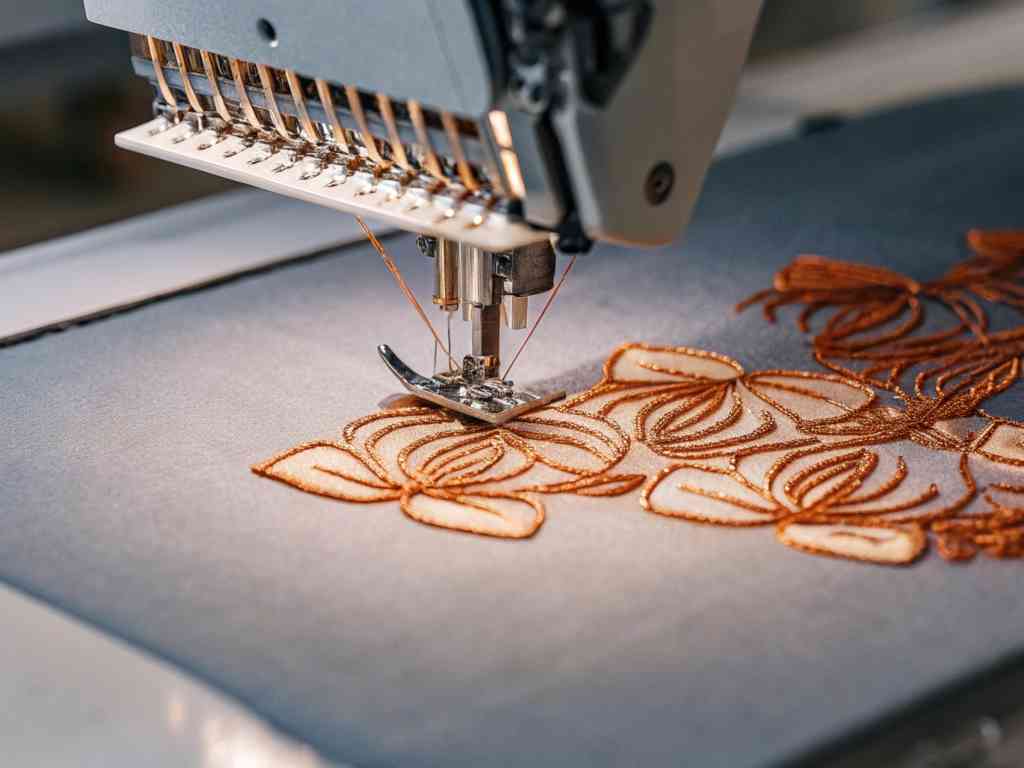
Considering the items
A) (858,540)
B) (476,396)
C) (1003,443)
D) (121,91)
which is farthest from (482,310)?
(121,91)

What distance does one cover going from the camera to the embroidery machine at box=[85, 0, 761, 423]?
1399mm

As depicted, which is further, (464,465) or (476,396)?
(476,396)

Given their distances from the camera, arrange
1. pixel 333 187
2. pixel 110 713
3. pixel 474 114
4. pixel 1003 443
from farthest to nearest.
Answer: pixel 1003 443
pixel 333 187
pixel 474 114
pixel 110 713

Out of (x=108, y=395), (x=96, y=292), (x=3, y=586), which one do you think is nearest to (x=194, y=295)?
(x=96, y=292)

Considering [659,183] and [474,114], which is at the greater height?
[474,114]

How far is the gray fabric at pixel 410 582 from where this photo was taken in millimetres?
1246

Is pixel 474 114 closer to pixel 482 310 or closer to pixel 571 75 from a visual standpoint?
pixel 571 75

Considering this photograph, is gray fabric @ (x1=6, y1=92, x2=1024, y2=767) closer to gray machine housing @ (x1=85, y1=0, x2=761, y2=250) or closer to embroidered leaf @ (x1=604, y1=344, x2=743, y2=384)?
embroidered leaf @ (x1=604, y1=344, x2=743, y2=384)

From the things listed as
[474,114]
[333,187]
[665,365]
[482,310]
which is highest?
[474,114]

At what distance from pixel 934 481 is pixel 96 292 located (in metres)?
1.28

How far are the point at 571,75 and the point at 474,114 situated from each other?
0.10 meters

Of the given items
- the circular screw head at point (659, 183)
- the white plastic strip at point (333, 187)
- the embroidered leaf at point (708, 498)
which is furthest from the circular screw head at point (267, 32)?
the embroidered leaf at point (708, 498)

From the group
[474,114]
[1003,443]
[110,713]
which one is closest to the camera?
[110,713]

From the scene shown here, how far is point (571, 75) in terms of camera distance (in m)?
1.38
